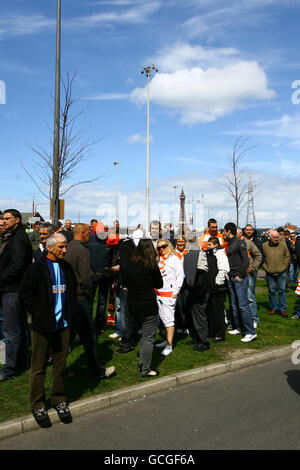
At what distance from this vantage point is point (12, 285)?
5906 mm

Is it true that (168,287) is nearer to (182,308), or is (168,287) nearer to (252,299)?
(182,308)

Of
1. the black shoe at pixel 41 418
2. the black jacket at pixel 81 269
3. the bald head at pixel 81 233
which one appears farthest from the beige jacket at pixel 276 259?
the black shoe at pixel 41 418

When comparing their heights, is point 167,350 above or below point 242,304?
below

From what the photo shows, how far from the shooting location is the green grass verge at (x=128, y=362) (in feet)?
17.1

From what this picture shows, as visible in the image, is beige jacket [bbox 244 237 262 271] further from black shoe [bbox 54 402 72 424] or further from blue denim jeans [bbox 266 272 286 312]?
black shoe [bbox 54 402 72 424]

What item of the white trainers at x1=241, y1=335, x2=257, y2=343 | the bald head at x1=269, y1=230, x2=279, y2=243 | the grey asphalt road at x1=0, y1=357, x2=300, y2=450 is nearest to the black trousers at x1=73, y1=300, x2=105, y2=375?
the grey asphalt road at x1=0, y1=357, x2=300, y2=450

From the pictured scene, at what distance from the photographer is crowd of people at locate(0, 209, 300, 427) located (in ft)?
15.2

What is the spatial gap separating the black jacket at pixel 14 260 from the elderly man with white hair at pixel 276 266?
625 cm

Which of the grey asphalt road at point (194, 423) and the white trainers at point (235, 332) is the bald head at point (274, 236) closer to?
the white trainers at point (235, 332)

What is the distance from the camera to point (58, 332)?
187 inches

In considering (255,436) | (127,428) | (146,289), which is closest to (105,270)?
(146,289)

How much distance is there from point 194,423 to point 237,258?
158 inches

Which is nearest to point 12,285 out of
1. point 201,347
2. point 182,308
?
point 201,347

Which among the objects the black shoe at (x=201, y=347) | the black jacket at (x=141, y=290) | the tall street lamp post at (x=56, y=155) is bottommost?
the black shoe at (x=201, y=347)
